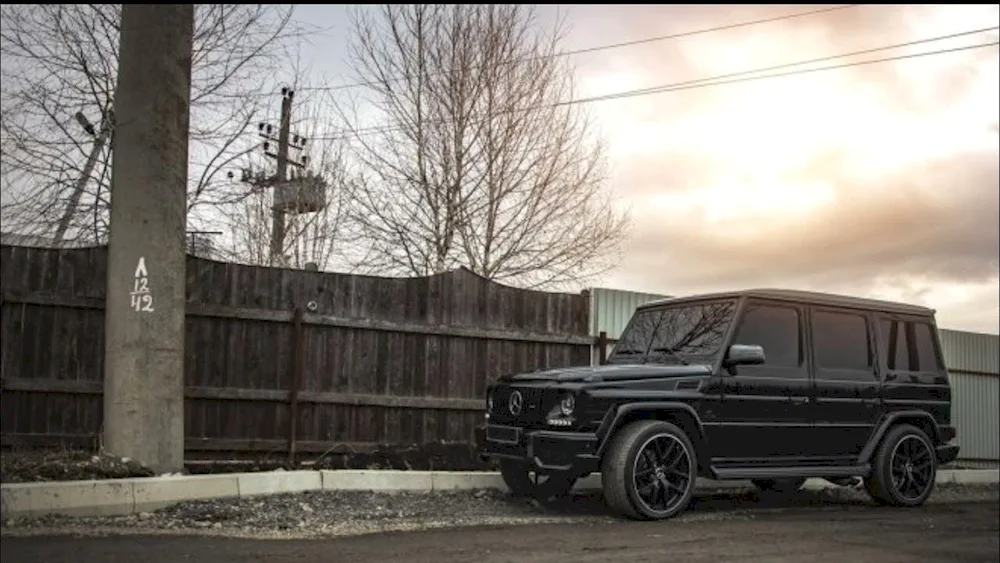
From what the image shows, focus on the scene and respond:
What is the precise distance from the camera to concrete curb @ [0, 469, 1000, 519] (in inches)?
269

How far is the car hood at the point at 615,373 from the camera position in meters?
7.98

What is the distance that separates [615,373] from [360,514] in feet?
8.26

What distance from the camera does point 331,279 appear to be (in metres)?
10.5

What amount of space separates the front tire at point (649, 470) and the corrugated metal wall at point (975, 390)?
9.82 m

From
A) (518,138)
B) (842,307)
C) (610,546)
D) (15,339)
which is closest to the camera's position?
(610,546)

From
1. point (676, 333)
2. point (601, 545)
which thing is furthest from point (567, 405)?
point (676, 333)

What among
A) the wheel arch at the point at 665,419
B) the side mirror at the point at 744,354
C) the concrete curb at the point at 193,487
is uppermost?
the side mirror at the point at 744,354

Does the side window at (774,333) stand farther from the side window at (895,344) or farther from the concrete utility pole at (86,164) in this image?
the concrete utility pole at (86,164)

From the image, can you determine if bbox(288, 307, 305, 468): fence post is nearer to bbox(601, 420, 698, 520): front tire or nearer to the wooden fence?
the wooden fence

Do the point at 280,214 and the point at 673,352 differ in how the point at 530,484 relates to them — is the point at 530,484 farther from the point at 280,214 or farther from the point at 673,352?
the point at 280,214

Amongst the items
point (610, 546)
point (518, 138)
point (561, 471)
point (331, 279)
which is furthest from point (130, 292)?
point (518, 138)

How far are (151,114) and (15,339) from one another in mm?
2712

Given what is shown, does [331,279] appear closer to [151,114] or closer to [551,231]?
[151,114]

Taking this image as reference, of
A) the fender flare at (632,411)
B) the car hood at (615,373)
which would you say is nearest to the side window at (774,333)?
the car hood at (615,373)
